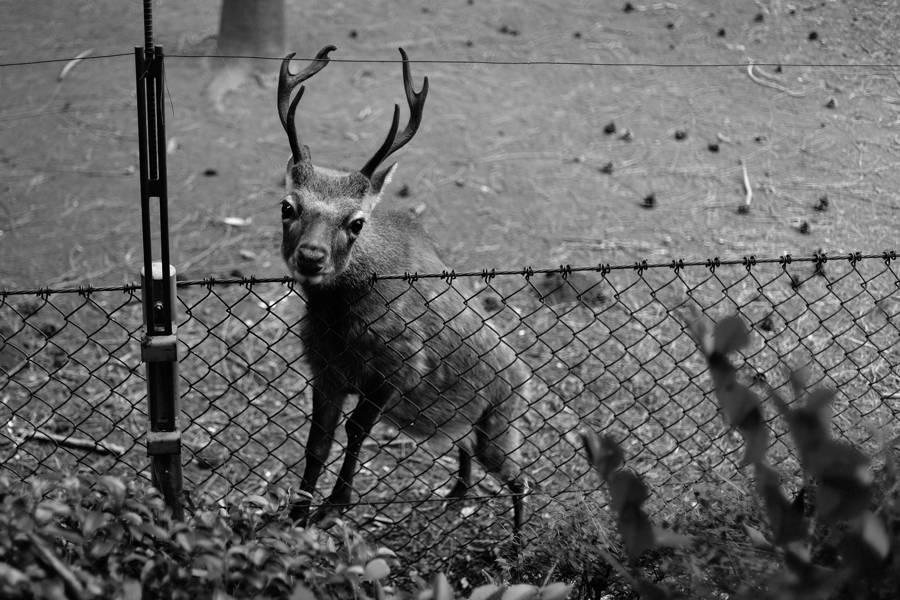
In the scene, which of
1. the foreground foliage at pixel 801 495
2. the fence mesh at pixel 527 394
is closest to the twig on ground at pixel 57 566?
the foreground foliage at pixel 801 495

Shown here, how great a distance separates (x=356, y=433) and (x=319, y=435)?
0.18 metres

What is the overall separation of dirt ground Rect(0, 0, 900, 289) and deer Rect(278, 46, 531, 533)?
1.61 meters

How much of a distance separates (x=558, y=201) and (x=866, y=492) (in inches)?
212

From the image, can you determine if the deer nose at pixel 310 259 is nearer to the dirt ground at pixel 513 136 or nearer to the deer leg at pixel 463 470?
the deer leg at pixel 463 470

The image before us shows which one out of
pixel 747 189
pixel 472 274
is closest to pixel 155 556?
pixel 472 274

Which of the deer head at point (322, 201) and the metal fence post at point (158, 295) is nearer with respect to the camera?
the metal fence post at point (158, 295)

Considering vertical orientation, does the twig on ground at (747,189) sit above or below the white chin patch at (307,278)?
below

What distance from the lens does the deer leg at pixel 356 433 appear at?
157 inches

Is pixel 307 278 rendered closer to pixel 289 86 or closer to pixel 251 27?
pixel 289 86

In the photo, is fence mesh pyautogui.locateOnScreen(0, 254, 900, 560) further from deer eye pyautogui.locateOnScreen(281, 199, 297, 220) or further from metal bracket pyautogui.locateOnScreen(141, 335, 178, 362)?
metal bracket pyautogui.locateOnScreen(141, 335, 178, 362)

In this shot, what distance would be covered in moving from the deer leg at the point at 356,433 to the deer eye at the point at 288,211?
0.90m

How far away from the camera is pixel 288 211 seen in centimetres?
385

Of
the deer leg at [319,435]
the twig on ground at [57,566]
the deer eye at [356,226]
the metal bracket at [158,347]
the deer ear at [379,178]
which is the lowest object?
the deer leg at [319,435]

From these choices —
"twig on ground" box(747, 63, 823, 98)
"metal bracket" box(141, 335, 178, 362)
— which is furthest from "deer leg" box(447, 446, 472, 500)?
"twig on ground" box(747, 63, 823, 98)
